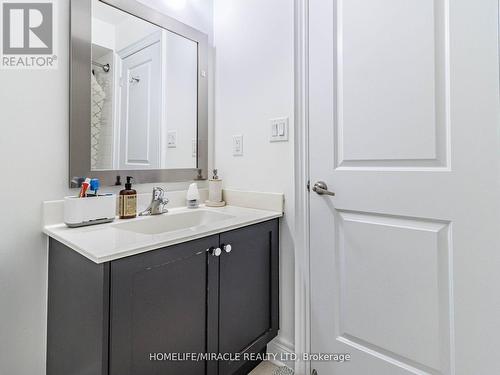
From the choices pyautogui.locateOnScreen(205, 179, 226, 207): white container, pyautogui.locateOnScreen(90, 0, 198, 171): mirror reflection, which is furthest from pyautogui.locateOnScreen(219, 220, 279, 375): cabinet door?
pyautogui.locateOnScreen(90, 0, 198, 171): mirror reflection

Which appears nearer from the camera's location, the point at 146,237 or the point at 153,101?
the point at 146,237

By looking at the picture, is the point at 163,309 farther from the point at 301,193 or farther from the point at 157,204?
the point at 301,193

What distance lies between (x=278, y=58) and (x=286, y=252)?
993mm

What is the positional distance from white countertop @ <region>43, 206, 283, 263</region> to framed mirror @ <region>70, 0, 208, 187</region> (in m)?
0.24

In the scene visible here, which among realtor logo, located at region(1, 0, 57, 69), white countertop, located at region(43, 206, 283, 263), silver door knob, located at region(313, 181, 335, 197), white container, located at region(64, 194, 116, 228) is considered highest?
realtor logo, located at region(1, 0, 57, 69)

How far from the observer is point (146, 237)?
2.97ft

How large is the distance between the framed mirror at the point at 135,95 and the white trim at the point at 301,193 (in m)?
0.60

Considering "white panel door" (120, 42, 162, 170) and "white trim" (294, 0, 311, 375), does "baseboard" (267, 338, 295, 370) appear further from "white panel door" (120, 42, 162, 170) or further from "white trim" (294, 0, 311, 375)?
"white panel door" (120, 42, 162, 170)

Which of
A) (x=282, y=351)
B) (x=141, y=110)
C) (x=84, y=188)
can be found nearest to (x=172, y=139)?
(x=141, y=110)

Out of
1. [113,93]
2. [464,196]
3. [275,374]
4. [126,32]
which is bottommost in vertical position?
[275,374]

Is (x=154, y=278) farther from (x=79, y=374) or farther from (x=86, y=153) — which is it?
(x=86, y=153)

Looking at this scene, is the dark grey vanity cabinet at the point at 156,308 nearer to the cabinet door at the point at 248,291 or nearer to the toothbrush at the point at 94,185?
the cabinet door at the point at 248,291

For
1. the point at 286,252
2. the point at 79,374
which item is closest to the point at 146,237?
the point at 79,374

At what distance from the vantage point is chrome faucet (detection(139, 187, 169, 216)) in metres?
1.33
